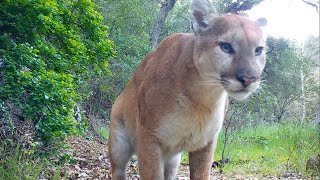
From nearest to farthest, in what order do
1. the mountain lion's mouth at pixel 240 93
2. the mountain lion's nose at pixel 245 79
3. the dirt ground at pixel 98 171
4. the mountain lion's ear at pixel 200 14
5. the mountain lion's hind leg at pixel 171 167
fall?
the mountain lion's nose at pixel 245 79 < the mountain lion's mouth at pixel 240 93 < the mountain lion's ear at pixel 200 14 < the mountain lion's hind leg at pixel 171 167 < the dirt ground at pixel 98 171

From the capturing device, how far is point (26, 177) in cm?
426

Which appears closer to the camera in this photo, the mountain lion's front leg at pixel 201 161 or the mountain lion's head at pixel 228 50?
the mountain lion's head at pixel 228 50

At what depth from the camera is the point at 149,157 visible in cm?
468

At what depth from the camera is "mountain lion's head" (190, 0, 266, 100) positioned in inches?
156

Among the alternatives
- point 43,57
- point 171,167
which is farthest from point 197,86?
point 43,57

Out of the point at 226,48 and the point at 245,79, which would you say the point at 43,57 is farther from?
the point at 245,79

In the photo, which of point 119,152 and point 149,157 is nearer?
point 149,157

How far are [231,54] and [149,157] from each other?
147 centimetres

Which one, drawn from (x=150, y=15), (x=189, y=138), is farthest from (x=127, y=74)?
(x=189, y=138)

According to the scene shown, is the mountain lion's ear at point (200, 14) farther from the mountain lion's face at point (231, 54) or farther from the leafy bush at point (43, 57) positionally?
the leafy bush at point (43, 57)

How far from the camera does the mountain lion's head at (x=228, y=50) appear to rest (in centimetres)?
396

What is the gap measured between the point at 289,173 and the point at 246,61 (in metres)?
4.68

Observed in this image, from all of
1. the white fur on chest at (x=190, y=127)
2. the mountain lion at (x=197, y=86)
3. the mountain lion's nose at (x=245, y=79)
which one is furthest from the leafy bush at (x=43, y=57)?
the mountain lion's nose at (x=245, y=79)

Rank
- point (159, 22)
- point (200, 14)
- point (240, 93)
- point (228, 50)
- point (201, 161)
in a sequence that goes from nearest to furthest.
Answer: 1. point (240, 93)
2. point (228, 50)
3. point (200, 14)
4. point (201, 161)
5. point (159, 22)
